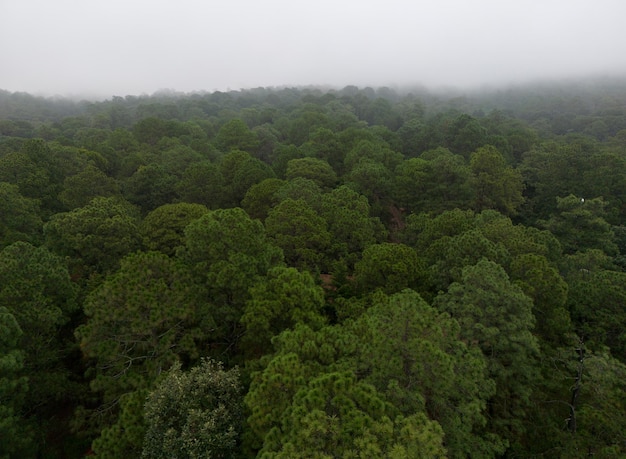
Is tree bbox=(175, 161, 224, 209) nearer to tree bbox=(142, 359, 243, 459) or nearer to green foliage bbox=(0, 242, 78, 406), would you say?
green foliage bbox=(0, 242, 78, 406)

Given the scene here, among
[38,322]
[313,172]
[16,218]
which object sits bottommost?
[38,322]

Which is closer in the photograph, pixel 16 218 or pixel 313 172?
pixel 16 218

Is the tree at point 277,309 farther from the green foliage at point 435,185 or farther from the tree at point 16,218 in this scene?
the green foliage at point 435,185

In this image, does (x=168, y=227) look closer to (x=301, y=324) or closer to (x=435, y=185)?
(x=301, y=324)

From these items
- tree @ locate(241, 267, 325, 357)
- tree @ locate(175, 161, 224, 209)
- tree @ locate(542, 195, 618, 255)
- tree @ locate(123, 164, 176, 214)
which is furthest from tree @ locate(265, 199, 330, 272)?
tree @ locate(542, 195, 618, 255)

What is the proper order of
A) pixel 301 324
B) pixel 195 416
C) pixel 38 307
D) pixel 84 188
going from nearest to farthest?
pixel 195 416 → pixel 301 324 → pixel 38 307 → pixel 84 188

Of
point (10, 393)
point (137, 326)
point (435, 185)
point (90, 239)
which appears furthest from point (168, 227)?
point (435, 185)

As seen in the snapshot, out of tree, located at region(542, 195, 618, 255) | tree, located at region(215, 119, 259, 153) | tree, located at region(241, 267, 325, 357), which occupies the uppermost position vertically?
tree, located at region(215, 119, 259, 153)

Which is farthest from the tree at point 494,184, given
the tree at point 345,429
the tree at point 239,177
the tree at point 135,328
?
the tree at point 135,328
